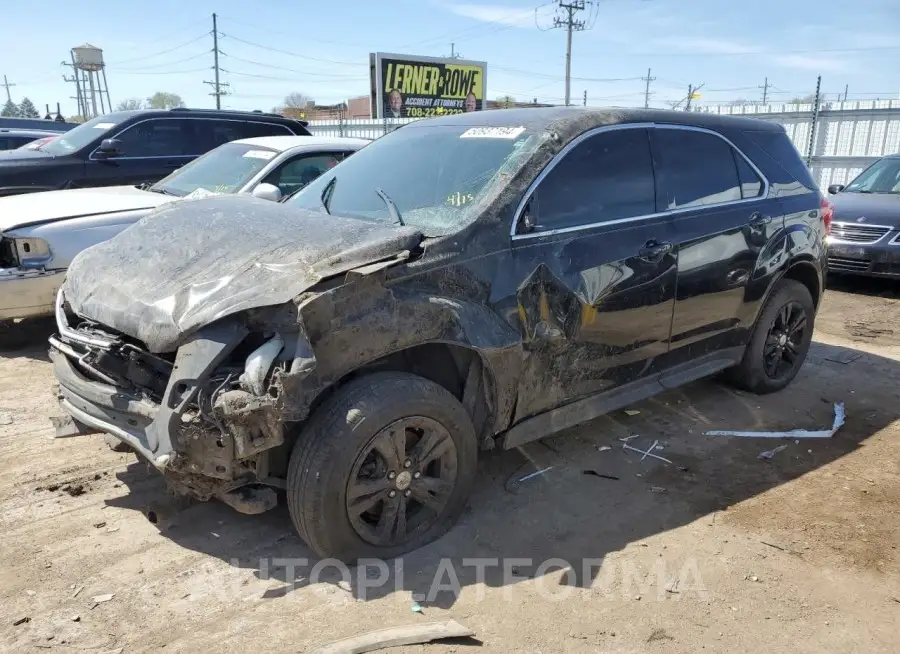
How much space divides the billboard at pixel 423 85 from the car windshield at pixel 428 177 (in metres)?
30.5

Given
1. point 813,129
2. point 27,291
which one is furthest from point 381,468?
point 813,129

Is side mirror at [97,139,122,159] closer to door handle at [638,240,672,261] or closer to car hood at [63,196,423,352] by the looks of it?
car hood at [63,196,423,352]

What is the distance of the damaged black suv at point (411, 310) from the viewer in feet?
9.07

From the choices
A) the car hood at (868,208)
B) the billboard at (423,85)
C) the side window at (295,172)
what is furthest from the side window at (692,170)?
the billboard at (423,85)

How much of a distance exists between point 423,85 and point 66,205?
3281 centimetres

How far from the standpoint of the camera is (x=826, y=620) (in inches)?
112

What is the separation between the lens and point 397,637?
8.66ft

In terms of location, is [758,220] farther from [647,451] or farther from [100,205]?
[100,205]

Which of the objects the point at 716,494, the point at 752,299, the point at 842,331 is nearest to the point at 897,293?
the point at 842,331

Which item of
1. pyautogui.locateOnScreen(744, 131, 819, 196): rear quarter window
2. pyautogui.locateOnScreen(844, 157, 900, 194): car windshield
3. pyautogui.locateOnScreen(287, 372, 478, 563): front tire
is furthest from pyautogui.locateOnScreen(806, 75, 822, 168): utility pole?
pyautogui.locateOnScreen(287, 372, 478, 563): front tire

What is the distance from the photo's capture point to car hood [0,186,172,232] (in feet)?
18.2

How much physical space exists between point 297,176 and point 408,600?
4.81 meters

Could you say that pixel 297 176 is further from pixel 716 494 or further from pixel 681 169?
pixel 716 494

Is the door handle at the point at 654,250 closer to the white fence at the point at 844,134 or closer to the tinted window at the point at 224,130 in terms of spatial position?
the tinted window at the point at 224,130
